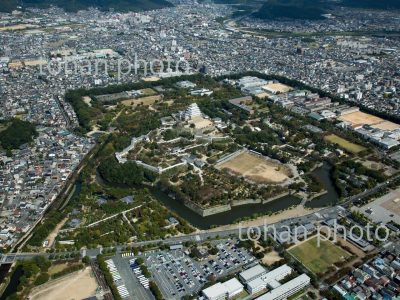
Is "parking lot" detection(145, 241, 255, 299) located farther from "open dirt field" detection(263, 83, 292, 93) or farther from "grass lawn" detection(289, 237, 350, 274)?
"open dirt field" detection(263, 83, 292, 93)

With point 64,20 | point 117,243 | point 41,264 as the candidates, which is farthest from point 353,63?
point 64,20

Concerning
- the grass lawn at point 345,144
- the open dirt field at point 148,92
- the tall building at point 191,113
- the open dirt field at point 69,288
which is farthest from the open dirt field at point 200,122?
the open dirt field at point 69,288

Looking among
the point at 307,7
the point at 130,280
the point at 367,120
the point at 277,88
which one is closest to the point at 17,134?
the point at 130,280

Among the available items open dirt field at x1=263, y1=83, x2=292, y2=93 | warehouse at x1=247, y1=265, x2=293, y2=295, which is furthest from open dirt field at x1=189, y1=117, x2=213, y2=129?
warehouse at x1=247, y1=265, x2=293, y2=295

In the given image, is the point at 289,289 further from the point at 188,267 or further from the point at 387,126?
the point at 387,126

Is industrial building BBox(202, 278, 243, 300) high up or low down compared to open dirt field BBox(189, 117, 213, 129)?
up

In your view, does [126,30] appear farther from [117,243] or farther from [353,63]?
[117,243]

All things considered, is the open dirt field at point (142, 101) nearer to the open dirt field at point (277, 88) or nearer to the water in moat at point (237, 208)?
the open dirt field at point (277, 88)

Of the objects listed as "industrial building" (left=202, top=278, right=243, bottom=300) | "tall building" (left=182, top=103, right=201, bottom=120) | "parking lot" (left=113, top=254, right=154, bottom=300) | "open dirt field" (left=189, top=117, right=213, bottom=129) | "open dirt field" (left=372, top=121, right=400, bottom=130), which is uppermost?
"open dirt field" (left=372, top=121, right=400, bottom=130)
